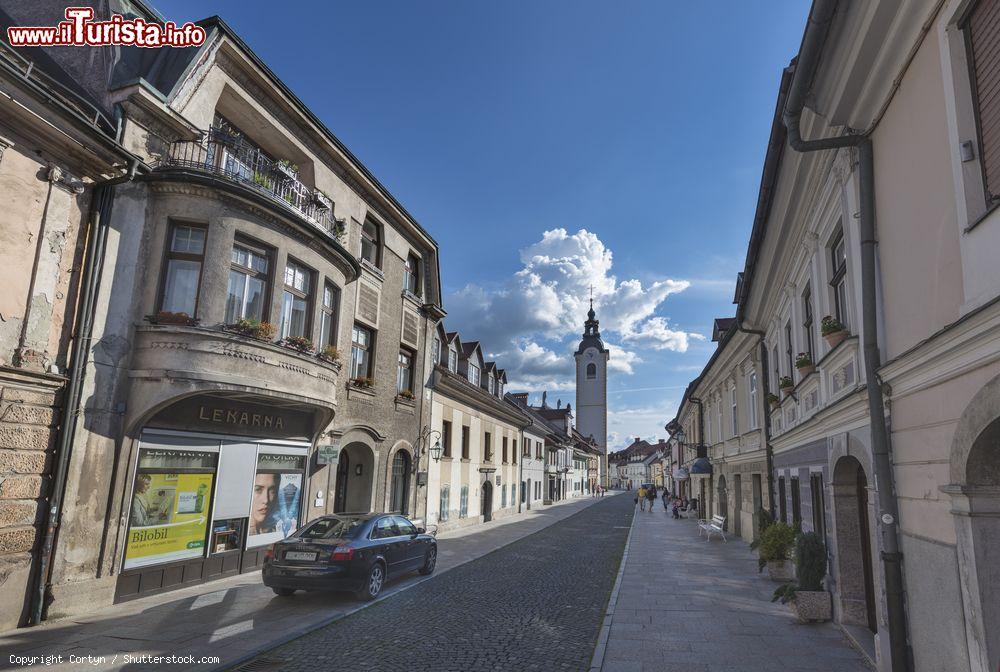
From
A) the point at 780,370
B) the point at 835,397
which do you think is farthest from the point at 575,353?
the point at 835,397

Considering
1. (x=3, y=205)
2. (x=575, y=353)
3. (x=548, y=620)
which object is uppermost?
(x=575, y=353)

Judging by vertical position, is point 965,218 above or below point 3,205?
below

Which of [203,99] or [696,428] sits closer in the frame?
[203,99]

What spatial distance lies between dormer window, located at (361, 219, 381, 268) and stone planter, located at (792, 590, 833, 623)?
14.1 metres

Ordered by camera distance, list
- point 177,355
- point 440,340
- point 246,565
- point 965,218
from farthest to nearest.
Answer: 1. point 440,340
2. point 246,565
3. point 177,355
4. point 965,218

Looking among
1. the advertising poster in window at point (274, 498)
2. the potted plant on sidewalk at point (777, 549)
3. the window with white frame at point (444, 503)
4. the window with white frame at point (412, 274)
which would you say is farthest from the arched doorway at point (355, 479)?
the potted plant on sidewalk at point (777, 549)

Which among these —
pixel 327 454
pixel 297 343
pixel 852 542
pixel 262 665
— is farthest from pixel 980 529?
pixel 327 454

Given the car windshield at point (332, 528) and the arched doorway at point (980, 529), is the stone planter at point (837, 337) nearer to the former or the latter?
the arched doorway at point (980, 529)

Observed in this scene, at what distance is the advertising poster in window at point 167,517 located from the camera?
10.5 metres

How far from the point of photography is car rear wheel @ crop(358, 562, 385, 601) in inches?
424

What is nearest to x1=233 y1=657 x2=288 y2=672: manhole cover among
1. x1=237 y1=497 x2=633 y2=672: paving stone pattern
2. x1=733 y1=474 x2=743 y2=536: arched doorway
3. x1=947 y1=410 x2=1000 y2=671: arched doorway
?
x1=237 y1=497 x2=633 y2=672: paving stone pattern

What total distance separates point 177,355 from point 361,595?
554cm

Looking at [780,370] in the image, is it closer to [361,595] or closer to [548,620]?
[548,620]

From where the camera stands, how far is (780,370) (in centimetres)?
1367
